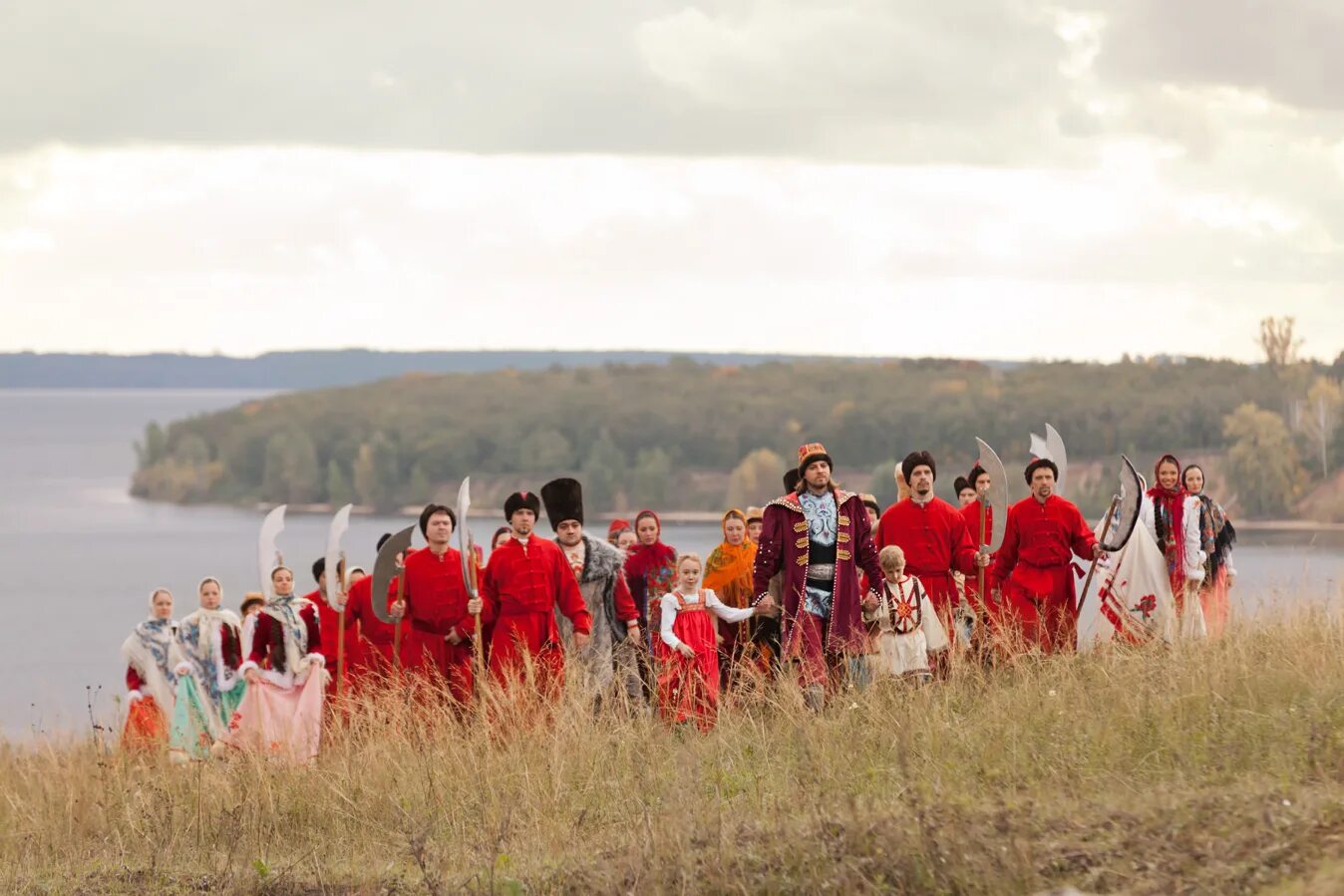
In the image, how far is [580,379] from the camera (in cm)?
15912

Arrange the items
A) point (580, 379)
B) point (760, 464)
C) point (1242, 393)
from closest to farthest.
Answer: point (1242, 393), point (760, 464), point (580, 379)

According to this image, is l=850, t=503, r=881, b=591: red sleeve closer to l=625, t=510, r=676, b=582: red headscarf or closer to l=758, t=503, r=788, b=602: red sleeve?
l=758, t=503, r=788, b=602: red sleeve

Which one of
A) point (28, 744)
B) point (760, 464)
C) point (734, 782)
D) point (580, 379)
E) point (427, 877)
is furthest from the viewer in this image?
point (580, 379)

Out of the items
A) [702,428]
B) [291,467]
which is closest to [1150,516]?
[702,428]

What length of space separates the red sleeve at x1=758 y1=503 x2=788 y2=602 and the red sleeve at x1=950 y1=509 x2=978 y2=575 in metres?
1.40

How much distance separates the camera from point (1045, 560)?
39.1ft

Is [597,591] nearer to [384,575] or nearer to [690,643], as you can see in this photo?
[690,643]

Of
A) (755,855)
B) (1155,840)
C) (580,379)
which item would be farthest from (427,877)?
(580,379)

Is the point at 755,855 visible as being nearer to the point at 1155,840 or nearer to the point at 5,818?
the point at 1155,840

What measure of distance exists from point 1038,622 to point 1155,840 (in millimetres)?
4548

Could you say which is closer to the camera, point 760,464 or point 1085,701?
point 1085,701

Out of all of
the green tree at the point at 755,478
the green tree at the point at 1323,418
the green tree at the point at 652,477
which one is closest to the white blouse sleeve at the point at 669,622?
the green tree at the point at 1323,418

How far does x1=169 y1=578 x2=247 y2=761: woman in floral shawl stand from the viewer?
44.9 feet

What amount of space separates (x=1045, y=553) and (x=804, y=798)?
4034 millimetres
